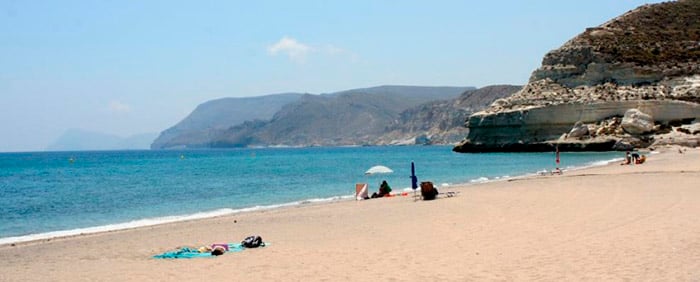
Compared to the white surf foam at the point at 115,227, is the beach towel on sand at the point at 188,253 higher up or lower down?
higher up

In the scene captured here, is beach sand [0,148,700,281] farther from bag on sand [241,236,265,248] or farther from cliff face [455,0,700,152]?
cliff face [455,0,700,152]

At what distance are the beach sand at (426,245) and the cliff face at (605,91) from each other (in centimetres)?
5480

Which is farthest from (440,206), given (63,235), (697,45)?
(697,45)

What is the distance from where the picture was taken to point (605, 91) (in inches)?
3142

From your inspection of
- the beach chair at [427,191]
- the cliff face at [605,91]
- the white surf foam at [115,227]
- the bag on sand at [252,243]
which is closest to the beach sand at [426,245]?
the bag on sand at [252,243]

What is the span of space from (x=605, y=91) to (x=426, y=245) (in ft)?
242

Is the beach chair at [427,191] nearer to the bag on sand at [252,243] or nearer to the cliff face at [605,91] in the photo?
the bag on sand at [252,243]

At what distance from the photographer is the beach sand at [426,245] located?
31.0 feet

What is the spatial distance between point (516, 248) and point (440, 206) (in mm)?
8986

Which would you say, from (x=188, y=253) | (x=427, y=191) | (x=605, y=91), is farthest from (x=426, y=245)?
(x=605, y=91)

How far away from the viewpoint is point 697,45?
84.4 meters

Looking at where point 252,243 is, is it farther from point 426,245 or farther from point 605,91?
point 605,91

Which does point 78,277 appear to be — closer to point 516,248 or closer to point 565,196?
point 516,248

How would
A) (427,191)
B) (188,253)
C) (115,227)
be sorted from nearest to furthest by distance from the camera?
(188,253) → (115,227) → (427,191)
